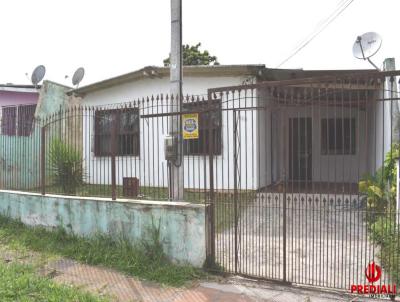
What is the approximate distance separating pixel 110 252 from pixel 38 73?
33.2 ft

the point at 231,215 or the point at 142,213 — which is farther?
the point at 142,213

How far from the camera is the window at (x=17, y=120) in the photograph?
378 inches

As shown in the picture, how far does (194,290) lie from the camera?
447 cm

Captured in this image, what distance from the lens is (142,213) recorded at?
5430 millimetres

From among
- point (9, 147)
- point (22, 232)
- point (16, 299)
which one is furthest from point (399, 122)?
point (9, 147)

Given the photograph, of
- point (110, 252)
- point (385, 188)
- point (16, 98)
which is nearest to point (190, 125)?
point (110, 252)

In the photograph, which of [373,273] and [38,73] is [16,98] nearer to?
[38,73]

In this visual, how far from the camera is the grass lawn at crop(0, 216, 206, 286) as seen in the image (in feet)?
16.0

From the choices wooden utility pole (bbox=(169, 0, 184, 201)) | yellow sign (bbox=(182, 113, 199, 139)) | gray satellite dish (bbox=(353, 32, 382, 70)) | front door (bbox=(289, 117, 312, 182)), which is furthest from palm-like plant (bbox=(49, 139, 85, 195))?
gray satellite dish (bbox=(353, 32, 382, 70))

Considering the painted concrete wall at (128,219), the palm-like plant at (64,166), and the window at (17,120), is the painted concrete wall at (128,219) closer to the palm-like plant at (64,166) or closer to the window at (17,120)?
the palm-like plant at (64,166)

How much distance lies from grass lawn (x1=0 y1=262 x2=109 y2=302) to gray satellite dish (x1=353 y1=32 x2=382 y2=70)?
7571 millimetres

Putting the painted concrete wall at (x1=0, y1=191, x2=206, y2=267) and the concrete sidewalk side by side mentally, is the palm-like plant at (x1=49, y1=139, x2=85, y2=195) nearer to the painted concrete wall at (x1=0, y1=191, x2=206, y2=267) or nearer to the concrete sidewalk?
the painted concrete wall at (x1=0, y1=191, x2=206, y2=267)

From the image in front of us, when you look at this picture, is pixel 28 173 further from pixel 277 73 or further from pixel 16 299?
pixel 277 73

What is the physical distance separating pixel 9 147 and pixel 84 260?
5129 mm
